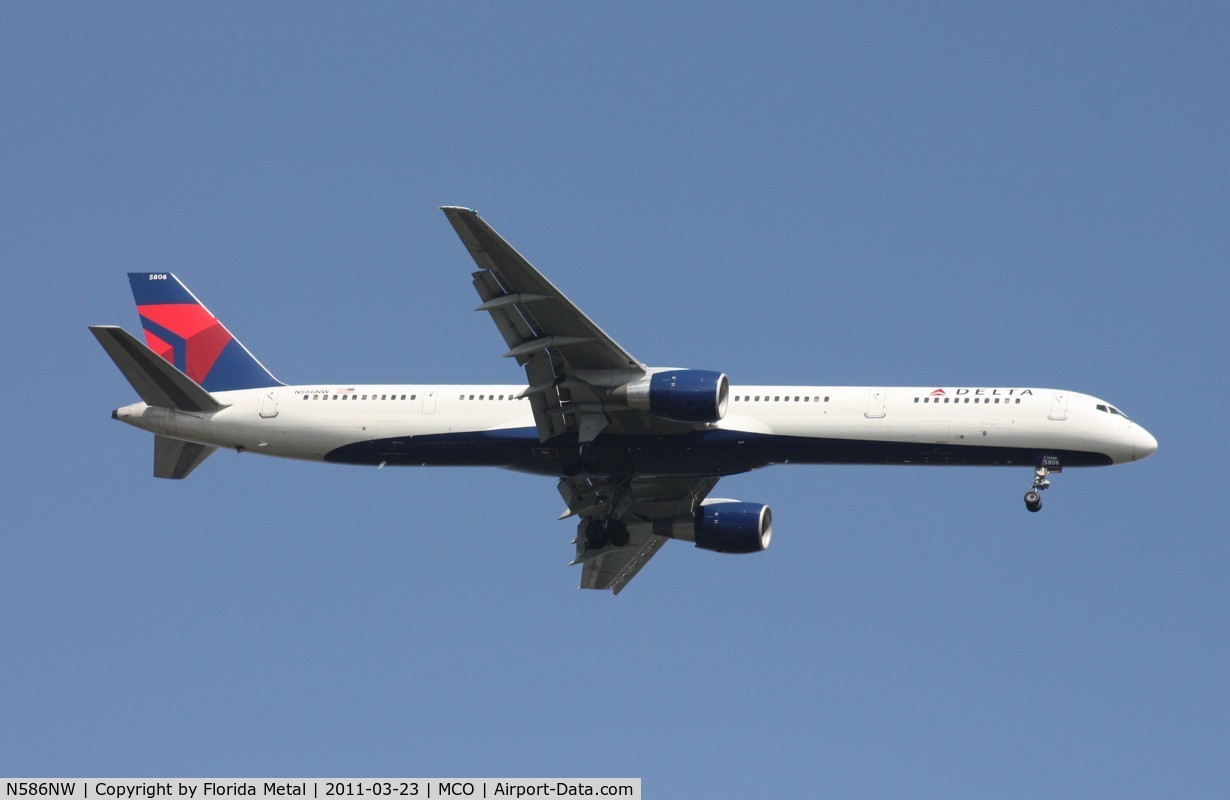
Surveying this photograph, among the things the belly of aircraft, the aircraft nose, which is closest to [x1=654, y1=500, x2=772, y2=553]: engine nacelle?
the belly of aircraft

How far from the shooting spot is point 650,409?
54594 mm

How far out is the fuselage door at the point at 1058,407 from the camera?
182 feet

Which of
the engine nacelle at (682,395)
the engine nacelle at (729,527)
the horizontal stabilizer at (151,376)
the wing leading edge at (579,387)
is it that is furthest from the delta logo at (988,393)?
the horizontal stabilizer at (151,376)

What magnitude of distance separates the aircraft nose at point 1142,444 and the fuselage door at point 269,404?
1035 inches

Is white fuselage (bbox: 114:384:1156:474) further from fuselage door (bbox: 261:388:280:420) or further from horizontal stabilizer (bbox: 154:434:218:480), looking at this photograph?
horizontal stabilizer (bbox: 154:434:218:480)

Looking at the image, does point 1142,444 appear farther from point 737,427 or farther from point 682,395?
point 682,395

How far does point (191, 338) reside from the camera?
208ft

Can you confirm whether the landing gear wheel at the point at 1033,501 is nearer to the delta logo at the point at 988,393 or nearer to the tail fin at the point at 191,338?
the delta logo at the point at 988,393

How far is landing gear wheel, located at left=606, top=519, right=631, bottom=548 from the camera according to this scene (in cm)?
6250

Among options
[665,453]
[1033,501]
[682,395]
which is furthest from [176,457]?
[1033,501]

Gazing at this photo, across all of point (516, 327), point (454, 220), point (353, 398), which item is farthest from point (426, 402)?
point (454, 220)

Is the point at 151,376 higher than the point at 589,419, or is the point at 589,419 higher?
the point at 151,376

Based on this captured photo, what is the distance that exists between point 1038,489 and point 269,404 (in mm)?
23894

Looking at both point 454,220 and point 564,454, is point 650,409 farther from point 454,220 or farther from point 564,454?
point 454,220
